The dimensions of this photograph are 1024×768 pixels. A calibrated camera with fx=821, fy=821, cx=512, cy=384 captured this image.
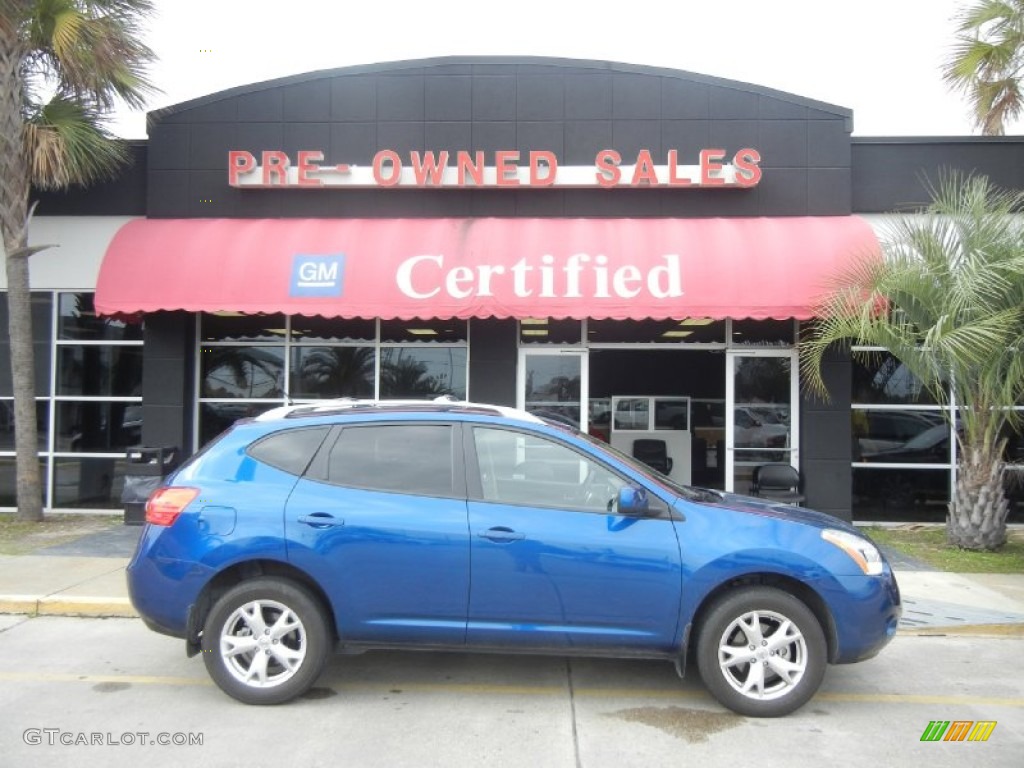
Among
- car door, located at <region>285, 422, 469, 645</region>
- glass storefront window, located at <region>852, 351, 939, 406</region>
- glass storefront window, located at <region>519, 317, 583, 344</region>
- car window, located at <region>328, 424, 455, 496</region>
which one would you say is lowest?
car door, located at <region>285, 422, 469, 645</region>

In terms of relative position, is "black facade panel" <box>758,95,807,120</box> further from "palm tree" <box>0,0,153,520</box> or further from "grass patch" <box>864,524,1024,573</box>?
"palm tree" <box>0,0,153,520</box>

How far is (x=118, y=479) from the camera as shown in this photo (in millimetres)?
11680

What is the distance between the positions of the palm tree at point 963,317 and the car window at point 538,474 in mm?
4953

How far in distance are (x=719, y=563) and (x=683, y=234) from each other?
6660 millimetres

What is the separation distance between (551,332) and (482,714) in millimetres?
7102

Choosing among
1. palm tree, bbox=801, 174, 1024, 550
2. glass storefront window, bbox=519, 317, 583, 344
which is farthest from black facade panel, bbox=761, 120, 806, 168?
glass storefront window, bbox=519, 317, 583, 344

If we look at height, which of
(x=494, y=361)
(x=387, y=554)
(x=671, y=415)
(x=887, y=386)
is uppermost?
(x=494, y=361)

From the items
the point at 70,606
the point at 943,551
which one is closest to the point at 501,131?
the point at 943,551

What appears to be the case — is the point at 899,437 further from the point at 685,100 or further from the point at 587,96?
the point at 587,96

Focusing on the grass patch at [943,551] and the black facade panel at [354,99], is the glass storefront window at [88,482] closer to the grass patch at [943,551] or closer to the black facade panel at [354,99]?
the black facade panel at [354,99]

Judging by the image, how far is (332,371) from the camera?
38.0ft

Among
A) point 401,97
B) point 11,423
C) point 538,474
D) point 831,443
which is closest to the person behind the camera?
point 538,474

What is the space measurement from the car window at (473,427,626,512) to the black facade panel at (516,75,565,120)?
731 cm

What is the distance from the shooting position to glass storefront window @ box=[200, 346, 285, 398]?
38.1 ft
